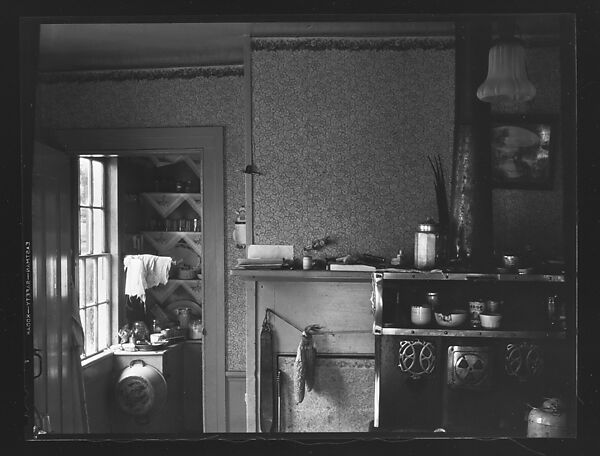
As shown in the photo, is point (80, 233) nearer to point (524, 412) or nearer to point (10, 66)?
point (10, 66)

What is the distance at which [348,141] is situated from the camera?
6.88 ft

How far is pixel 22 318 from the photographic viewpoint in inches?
72.5

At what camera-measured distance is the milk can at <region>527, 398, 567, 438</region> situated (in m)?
1.85

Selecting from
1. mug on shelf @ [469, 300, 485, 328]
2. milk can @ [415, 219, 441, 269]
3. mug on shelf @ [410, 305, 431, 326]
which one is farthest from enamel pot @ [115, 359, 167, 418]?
mug on shelf @ [469, 300, 485, 328]

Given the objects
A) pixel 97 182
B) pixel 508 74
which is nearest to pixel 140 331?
pixel 97 182

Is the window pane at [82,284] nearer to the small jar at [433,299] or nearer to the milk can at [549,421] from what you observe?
the small jar at [433,299]

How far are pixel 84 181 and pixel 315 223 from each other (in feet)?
2.94

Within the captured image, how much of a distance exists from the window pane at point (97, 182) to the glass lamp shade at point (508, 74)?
1.48 meters

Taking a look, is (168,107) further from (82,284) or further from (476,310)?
(476,310)

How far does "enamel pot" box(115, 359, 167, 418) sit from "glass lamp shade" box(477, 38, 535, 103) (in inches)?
65.2

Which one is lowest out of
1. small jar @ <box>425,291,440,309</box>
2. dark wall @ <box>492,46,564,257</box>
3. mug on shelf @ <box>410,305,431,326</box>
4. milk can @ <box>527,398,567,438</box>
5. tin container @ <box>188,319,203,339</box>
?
milk can @ <box>527,398,567,438</box>

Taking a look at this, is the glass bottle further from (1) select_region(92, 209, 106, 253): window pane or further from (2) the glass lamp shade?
Answer: (2) the glass lamp shade

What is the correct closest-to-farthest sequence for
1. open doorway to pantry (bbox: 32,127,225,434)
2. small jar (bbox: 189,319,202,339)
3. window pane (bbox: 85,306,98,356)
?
open doorway to pantry (bbox: 32,127,225,434) < window pane (bbox: 85,306,98,356) < small jar (bbox: 189,319,202,339)

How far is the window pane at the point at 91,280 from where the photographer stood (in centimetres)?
209
